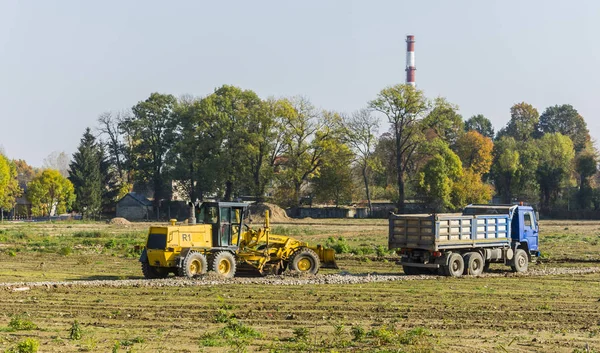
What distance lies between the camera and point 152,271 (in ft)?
93.8

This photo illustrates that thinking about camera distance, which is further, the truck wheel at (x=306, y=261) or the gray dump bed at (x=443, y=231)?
the truck wheel at (x=306, y=261)

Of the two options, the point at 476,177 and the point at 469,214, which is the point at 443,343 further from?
the point at 476,177

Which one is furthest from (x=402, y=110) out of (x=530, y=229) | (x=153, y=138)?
(x=530, y=229)

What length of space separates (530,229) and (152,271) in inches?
569

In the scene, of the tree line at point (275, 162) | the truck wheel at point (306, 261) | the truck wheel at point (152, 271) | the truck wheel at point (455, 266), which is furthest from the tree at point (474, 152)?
the truck wheel at point (152, 271)

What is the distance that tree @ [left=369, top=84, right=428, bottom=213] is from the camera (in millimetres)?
94625

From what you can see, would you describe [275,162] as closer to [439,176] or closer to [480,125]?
[439,176]

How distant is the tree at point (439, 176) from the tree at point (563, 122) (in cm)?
6446

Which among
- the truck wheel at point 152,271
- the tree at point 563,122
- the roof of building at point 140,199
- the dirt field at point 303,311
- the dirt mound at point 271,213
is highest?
the tree at point 563,122

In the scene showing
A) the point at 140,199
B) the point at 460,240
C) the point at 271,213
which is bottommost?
the point at 460,240

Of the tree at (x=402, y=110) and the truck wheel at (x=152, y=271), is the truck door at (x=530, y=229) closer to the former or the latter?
the truck wheel at (x=152, y=271)

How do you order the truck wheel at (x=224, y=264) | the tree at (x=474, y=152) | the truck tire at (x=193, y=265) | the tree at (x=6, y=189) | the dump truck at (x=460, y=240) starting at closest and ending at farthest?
the truck tire at (x=193, y=265), the truck wheel at (x=224, y=264), the dump truck at (x=460, y=240), the tree at (x=6, y=189), the tree at (x=474, y=152)

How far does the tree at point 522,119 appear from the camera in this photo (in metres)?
156

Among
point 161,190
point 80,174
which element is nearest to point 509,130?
point 161,190
